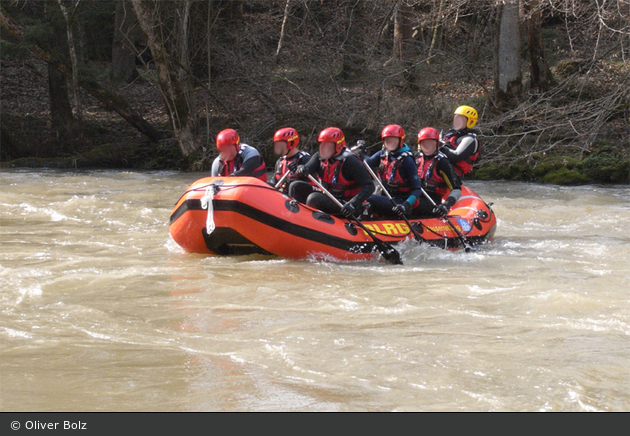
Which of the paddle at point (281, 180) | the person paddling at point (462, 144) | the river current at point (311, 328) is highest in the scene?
the person paddling at point (462, 144)

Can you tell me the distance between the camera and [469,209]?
779 centimetres

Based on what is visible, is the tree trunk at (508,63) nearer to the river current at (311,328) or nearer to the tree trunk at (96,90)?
the river current at (311,328)

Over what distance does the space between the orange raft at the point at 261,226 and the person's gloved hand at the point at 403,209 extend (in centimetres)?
12

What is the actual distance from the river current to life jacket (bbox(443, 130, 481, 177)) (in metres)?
0.99

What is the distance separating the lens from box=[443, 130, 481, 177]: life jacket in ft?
27.3

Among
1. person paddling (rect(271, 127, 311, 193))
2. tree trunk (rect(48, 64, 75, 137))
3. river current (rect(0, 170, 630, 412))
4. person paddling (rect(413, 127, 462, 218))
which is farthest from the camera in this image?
tree trunk (rect(48, 64, 75, 137))

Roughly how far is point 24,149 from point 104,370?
14.0m

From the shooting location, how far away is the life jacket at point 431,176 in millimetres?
7863

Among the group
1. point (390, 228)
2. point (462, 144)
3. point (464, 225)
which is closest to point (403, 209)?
point (390, 228)

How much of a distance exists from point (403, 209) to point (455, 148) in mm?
1844

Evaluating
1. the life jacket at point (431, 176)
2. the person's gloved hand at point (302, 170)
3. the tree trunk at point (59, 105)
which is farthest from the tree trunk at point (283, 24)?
the person's gloved hand at point (302, 170)

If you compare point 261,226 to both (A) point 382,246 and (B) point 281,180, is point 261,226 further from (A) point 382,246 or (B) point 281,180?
(A) point 382,246

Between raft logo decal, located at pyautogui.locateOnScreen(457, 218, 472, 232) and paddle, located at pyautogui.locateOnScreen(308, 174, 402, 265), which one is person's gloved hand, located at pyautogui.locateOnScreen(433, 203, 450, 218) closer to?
raft logo decal, located at pyautogui.locateOnScreen(457, 218, 472, 232)

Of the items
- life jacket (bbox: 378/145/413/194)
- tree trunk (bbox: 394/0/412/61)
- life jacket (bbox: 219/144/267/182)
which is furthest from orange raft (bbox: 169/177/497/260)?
tree trunk (bbox: 394/0/412/61)
